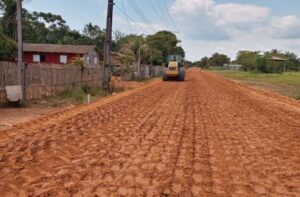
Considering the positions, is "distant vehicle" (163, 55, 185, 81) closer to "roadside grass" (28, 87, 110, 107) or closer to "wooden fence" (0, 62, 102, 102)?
"wooden fence" (0, 62, 102, 102)

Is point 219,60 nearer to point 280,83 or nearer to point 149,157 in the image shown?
point 280,83

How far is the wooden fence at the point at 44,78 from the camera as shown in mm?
16047

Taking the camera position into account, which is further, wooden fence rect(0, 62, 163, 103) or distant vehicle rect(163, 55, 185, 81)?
distant vehicle rect(163, 55, 185, 81)

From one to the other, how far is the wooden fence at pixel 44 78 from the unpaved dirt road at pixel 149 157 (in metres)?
3.67

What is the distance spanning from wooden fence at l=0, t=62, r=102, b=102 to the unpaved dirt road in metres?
3.67

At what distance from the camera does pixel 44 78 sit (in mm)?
19266

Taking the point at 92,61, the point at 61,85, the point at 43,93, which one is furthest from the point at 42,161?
the point at 92,61

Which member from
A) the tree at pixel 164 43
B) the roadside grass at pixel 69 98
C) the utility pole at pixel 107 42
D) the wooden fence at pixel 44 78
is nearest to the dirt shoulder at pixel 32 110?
the roadside grass at pixel 69 98

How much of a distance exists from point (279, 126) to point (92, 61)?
4755cm

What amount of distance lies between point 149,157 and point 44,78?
12218 mm

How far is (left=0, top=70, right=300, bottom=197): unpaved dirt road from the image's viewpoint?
6258mm

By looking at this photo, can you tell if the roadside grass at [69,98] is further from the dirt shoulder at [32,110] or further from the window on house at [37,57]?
the window on house at [37,57]

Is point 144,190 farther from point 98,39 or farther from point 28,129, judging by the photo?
point 98,39

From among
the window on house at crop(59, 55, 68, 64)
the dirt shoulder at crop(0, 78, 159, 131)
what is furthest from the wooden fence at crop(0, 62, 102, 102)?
the window on house at crop(59, 55, 68, 64)
